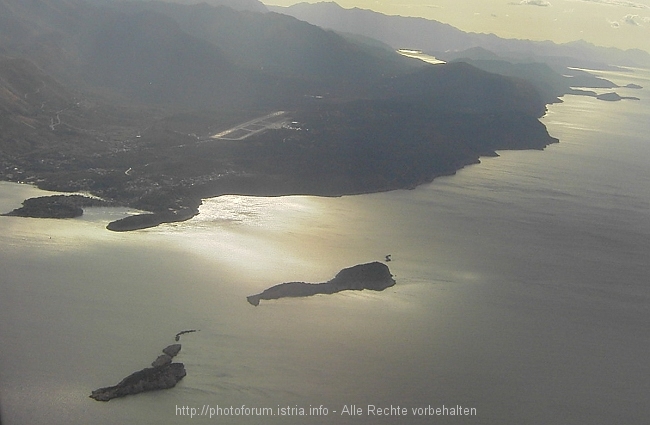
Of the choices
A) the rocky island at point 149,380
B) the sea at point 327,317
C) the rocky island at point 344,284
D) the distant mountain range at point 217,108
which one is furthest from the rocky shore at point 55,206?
the rocky island at point 149,380

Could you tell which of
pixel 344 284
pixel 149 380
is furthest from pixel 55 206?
pixel 149 380

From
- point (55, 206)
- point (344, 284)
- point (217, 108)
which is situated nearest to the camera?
point (344, 284)

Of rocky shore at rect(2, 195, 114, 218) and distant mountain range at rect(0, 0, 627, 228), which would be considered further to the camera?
distant mountain range at rect(0, 0, 627, 228)

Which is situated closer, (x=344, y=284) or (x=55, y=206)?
(x=344, y=284)

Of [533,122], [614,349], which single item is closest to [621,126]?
[533,122]

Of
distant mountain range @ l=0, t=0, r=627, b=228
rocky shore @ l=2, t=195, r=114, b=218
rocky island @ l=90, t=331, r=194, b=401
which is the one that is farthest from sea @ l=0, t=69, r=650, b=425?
distant mountain range @ l=0, t=0, r=627, b=228

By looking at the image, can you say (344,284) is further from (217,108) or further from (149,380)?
(217,108)

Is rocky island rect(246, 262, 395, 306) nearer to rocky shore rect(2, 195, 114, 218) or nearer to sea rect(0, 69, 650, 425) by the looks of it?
sea rect(0, 69, 650, 425)
